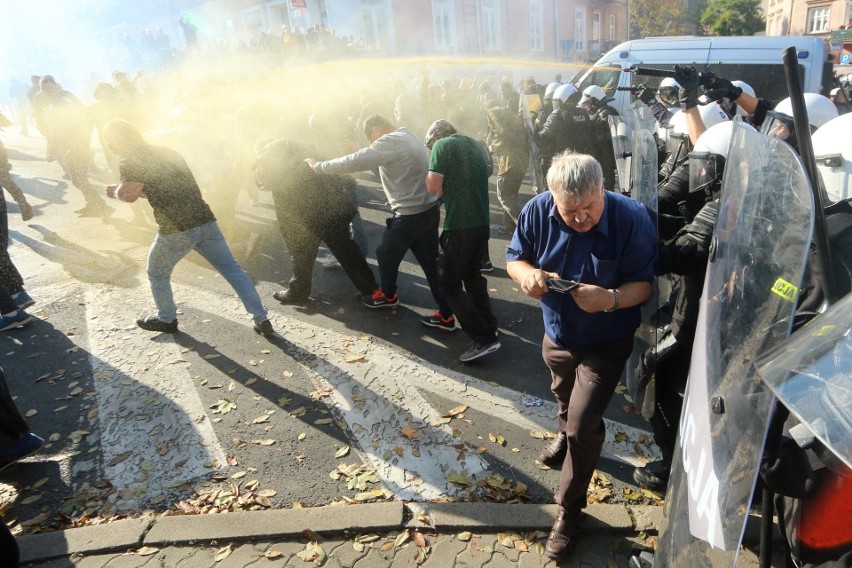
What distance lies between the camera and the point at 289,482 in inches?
119

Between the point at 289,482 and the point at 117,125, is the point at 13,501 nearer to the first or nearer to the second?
the point at 289,482

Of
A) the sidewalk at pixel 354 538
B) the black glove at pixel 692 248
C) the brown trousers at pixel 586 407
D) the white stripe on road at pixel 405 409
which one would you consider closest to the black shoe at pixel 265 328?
the white stripe on road at pixel 405 409

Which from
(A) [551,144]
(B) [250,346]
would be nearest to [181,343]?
(B) [250,346]

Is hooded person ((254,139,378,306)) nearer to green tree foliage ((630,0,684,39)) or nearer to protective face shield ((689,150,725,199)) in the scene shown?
protective face shield ((689,150,725,199))

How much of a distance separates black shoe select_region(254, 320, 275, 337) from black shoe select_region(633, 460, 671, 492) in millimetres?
3230

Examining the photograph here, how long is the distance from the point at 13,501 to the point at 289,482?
5.38 ft

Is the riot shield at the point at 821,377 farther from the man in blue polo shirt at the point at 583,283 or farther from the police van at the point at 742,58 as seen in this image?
the police van at the point at 742,58

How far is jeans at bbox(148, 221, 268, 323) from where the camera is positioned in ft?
14.2

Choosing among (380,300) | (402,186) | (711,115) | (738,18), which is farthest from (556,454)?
(738,18)

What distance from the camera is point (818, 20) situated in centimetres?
3956

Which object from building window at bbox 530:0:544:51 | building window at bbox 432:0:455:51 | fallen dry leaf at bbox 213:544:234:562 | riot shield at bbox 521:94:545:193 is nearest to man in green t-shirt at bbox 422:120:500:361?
fallen dry leaf at bbox 213:544:234:562

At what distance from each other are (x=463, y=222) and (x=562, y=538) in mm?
2241

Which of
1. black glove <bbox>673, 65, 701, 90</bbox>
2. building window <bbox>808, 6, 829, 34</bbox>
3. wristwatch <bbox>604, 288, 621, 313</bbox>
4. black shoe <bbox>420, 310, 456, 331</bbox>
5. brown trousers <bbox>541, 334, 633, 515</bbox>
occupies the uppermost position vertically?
building window <bbox>808, 6, 829, 34</bbox>

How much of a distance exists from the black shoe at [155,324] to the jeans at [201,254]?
219 millimetres
